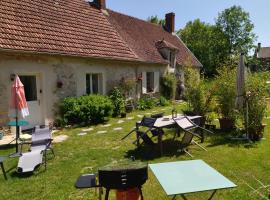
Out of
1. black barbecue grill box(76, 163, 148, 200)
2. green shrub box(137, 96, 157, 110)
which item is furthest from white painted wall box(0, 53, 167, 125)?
black barbecue grill box(76, 163, 148, 200)

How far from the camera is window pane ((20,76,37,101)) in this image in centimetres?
958

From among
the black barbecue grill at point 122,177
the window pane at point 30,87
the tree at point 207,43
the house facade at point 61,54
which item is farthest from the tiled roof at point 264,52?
the black barbecue grill at point 122,177

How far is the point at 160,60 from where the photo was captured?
55.8ft

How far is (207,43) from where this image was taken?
125 ft

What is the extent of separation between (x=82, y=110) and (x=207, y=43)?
31.8 m

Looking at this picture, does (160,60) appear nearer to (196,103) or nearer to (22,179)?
(196,103)

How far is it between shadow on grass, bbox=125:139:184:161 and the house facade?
4644 mm

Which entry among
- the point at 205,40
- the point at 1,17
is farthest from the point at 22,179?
the point at 205,40

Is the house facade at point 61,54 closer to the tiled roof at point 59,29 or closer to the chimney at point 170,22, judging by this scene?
the tiled roof at point 59,29

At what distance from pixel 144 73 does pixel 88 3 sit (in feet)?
17.2

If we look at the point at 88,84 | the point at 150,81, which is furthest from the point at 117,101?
the point at 150,81

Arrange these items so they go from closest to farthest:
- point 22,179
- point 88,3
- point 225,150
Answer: point 22,179, point 225,150, point 88,3

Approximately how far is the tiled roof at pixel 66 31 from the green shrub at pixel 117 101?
1674 mm

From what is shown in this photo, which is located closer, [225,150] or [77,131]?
[225,150]
